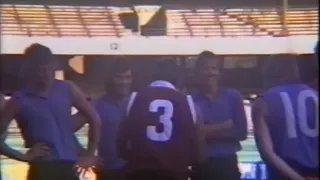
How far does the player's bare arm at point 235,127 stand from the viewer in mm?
2287

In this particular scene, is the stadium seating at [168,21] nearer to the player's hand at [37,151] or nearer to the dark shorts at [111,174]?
the player's hand at [37,151]

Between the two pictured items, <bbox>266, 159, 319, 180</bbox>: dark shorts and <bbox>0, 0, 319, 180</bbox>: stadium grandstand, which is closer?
<bbox>0, 0, 319, 180</bbox>: stadium grandstand

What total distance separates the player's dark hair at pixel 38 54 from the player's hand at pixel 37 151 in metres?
0.35

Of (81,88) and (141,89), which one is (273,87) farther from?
(81,88)

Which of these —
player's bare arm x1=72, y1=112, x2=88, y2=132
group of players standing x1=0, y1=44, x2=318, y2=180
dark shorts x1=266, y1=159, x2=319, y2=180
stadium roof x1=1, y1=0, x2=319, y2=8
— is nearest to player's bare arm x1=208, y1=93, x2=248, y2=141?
group of players standing x1=0, y1=44, x2=318, y2=180

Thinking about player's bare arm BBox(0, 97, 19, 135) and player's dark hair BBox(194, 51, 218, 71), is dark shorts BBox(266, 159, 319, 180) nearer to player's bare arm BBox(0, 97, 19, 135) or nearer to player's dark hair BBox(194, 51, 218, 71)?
player's dark hair BBox(194, 51, 218, 71)

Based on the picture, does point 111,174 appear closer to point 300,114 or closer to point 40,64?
point 40,64

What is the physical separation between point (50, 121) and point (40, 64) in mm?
242

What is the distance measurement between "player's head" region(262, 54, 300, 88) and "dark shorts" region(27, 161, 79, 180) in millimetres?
891

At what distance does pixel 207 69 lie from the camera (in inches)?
90.2

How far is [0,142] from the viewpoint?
233 cm

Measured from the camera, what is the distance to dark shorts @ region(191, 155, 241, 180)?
229 centimetres

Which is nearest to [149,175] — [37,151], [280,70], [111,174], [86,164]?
[111,174]

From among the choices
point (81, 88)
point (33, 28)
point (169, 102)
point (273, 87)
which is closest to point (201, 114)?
point (169, 102)
